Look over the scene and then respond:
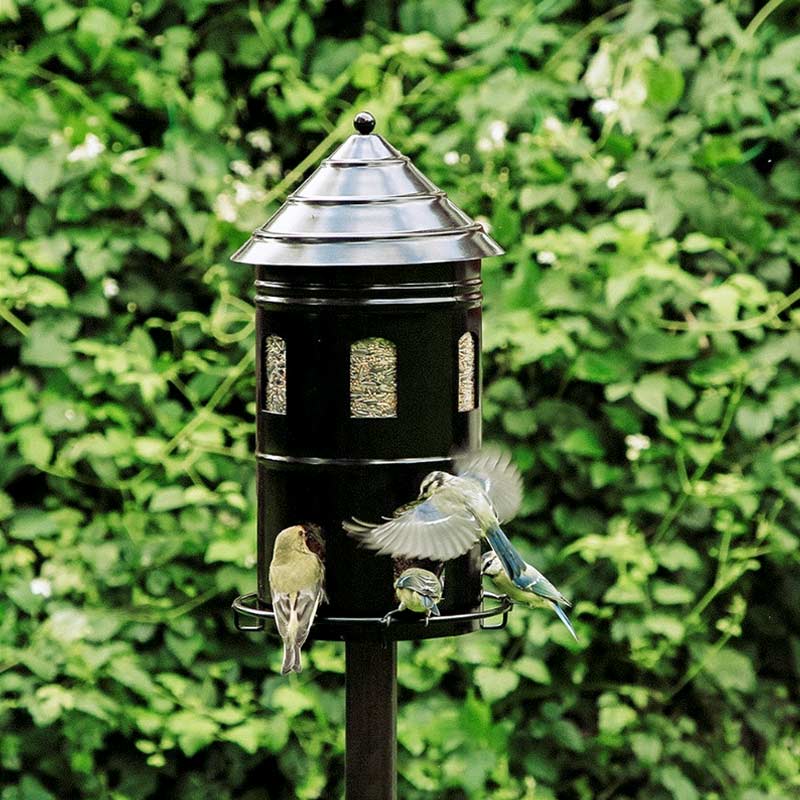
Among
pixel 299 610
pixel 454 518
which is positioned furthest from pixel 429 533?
pixel 299 610

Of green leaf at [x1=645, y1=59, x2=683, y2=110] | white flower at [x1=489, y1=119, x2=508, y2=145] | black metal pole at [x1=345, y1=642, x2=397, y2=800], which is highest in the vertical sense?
green leaf at [x1=645, y1=59, x2=683, y2=110]

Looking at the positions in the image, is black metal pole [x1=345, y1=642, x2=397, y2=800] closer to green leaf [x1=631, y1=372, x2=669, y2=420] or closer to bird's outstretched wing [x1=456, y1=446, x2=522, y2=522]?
bird's outstretched wing [x1=456, y1=446, x2=522, y2=522]

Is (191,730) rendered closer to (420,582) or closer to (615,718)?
(615,718)

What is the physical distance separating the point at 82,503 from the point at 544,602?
2.00 metres

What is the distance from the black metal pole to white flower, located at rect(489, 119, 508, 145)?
1923mm

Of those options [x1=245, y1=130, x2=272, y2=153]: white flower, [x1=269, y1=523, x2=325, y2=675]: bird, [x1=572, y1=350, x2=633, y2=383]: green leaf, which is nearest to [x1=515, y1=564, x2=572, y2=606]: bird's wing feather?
[x1=269, y1=523, x2=325, y2=675]: bird

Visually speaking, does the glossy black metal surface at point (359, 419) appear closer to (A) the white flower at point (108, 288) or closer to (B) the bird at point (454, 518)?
(B) the bird at point (454, 518)

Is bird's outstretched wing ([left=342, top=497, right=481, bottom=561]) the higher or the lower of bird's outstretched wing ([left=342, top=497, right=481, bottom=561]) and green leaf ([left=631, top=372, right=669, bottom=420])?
the lower

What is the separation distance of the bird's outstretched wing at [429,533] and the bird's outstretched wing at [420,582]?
5 centimetres

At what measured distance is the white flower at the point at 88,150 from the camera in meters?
4.45

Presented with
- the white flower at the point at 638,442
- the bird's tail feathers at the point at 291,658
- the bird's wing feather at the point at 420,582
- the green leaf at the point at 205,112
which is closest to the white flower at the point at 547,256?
the white flower at the point at 638,442

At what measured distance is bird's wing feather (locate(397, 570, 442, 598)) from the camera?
2.80m

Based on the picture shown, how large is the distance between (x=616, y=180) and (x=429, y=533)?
2.10m

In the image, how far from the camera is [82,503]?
4.58 m
